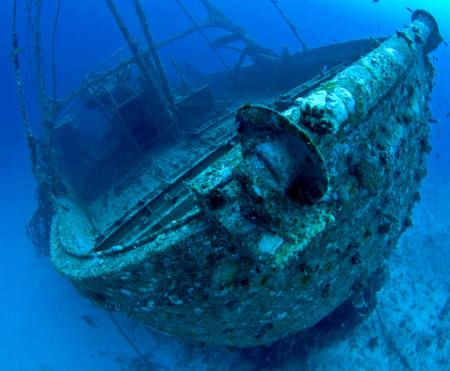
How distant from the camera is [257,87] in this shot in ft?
38.7

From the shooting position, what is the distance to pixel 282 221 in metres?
1.92

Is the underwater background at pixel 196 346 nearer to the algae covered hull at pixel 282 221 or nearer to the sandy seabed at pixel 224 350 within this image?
the sandy seabed at pixel 224 350

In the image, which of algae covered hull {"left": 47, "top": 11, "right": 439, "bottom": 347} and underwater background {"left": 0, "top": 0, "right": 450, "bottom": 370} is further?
underwater background {"left": 0, "top": 0, "right": 450, "bottom": 370}

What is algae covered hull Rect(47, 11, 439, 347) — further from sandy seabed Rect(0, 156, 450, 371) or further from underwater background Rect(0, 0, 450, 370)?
sandy seabed Rect(0, 156, 450, 371)

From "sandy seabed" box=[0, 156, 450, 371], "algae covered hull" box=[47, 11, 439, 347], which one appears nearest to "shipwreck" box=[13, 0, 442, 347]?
"algae covered hull" box=[47, 11, 439, 347]

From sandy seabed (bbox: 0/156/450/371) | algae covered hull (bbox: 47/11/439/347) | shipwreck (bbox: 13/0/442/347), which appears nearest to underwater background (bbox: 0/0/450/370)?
sandy seabed (bbox: 0/156/450/371)

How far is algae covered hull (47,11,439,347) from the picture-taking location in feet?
5.91

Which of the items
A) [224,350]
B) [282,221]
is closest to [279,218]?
[282,221]

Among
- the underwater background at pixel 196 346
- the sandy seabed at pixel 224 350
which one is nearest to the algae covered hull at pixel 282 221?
the underwater background at pixel 196 346

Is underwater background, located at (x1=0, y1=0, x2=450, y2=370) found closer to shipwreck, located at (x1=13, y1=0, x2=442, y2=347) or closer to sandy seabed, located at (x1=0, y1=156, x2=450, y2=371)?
sandy seabed, located at (x1=0, y1=156, x2=450, y2=371)

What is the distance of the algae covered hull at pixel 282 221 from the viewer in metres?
1.80

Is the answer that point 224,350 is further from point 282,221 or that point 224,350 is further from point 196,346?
point 282,221

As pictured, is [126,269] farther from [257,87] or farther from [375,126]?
[257,87]

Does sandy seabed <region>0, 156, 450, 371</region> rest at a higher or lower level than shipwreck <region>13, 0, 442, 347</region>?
lower
